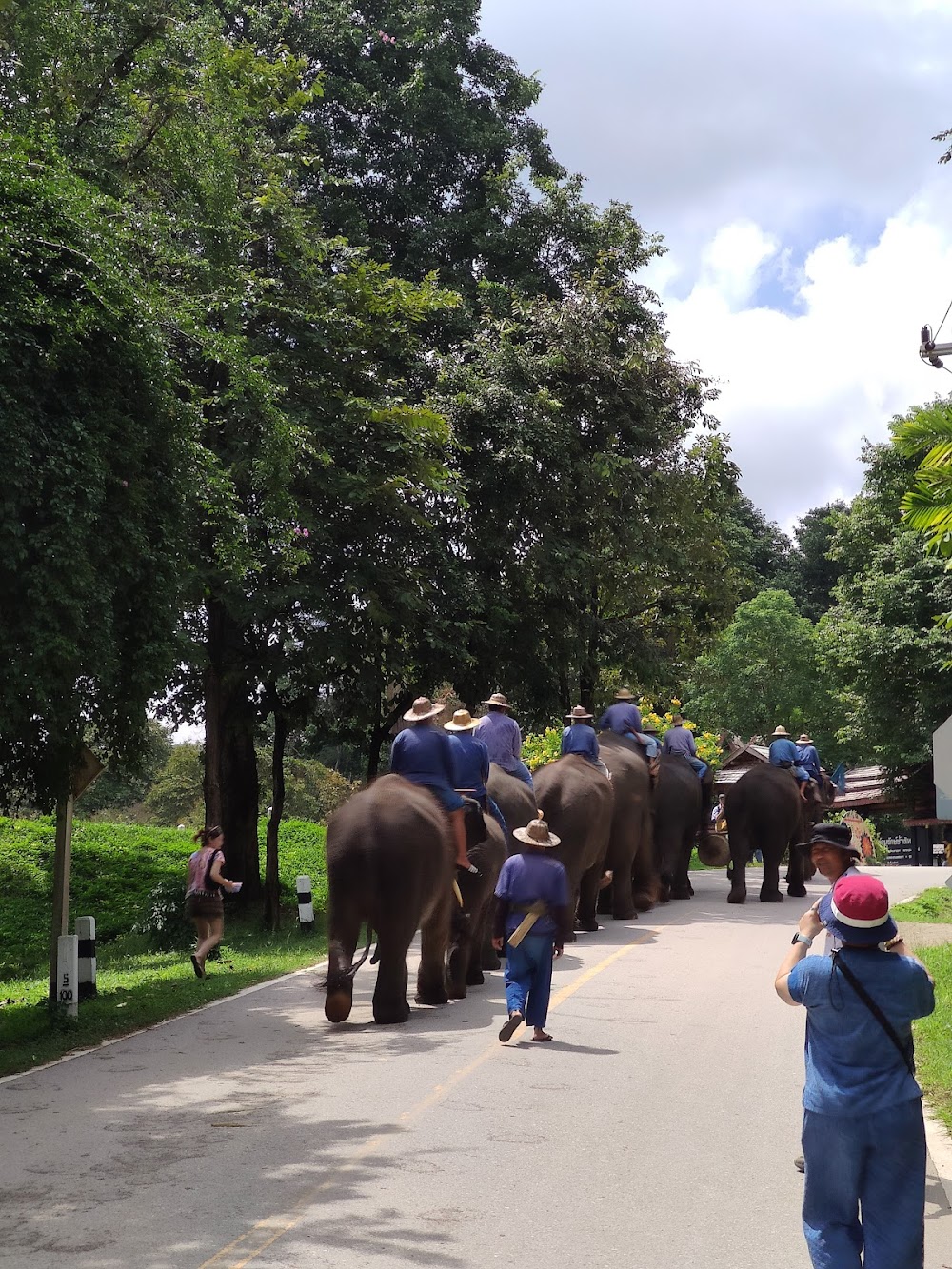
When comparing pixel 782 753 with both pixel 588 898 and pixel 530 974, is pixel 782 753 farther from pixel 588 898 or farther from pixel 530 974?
pixel 530 974

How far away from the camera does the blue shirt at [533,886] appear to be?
35.2ft

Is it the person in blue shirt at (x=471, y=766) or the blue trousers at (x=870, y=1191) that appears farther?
the person in blue shirt at (x=471, y=766)

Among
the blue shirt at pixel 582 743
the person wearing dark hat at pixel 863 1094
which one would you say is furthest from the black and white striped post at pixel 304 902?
the person wearing dark hat at pixel 863 1094

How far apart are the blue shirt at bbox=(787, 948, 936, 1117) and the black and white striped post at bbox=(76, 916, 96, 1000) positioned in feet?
33.8

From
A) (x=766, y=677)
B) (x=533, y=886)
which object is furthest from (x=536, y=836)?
(x=766, y=677)

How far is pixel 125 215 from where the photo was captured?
1427cm

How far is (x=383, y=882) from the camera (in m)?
11.3

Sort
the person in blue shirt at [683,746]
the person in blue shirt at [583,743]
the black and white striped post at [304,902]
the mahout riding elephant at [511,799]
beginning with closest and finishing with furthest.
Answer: the mahout riding elephant at [511,799] → the person in blue shirt at [583,743] → the black and white striped post at [304,902] → the person in blue shirt at [683,746]

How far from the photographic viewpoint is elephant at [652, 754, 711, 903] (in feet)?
69.1

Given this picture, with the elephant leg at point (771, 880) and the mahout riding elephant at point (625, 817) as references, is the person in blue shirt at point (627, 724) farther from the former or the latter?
the elephant leg at point (771, 880)

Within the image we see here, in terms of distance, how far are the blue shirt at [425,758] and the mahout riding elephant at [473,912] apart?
80 cm

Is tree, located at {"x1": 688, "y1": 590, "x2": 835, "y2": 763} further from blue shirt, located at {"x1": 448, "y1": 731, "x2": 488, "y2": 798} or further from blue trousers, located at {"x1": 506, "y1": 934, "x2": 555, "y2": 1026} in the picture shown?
blue trousers, located at {"x1": 506, "y1": 934, "x2": 555, "y2": 1026}

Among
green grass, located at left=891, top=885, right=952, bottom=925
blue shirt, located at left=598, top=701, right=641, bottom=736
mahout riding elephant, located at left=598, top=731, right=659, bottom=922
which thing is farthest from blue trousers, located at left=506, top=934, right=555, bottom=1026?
green grass, located at left=891, top=885, right=952, bottom=925

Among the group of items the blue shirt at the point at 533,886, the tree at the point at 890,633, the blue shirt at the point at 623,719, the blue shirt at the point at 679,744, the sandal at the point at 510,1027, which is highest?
the tree at the point at 890,633
